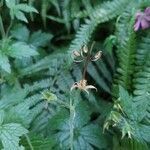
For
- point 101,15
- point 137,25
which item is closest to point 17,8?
point 101,15

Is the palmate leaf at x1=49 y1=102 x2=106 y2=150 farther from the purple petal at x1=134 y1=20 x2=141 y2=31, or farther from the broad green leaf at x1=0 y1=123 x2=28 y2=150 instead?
the purple petal at x1=134 y1=20 x2=141 y2=31

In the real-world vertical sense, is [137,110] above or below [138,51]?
below

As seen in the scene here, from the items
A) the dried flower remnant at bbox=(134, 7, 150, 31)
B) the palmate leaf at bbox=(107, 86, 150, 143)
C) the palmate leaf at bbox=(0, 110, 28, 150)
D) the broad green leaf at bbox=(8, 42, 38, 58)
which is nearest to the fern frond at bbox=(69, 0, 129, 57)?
the dried flower remnant at bbox=(134, 7, 150, 31)

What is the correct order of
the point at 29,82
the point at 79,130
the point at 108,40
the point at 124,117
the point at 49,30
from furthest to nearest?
1. the point at 49,30
2. the point at 29,82
3. the point at 108,40
4. the point at 79,130
5. the point at 124,117

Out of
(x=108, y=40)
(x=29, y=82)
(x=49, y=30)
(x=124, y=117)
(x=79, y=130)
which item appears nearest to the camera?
(x=124, y=117)

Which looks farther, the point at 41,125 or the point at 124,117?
the point at 41,125

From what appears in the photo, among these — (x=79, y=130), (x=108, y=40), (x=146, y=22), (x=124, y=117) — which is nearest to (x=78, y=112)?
(x=79, y=130)

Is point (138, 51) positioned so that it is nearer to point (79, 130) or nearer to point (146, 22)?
point (146, 22)
